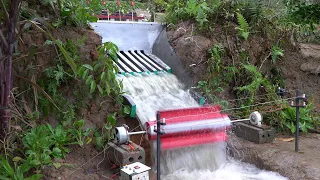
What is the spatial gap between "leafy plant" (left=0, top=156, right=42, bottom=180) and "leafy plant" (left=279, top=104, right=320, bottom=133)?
3.79m

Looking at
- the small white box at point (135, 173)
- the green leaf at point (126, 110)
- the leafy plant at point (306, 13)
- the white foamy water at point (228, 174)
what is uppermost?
the leafy plant at point (306, 13)

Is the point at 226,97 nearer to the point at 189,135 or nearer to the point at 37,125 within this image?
the point at 189,135

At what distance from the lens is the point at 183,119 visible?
12.8 ft

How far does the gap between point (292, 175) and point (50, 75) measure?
306 centimetres

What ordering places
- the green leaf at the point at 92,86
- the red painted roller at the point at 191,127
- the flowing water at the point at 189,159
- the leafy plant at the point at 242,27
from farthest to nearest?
the leafy plant at the point at 242,27
the flowing water at the point at 189,159
the green leaf at the point at 92,86
the red painted roller at the point at 191,127

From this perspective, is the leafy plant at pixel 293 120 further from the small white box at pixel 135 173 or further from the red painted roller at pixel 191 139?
the small white box at pixel 135 173

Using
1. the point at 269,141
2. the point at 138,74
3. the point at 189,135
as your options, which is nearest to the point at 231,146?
the point at 269,141

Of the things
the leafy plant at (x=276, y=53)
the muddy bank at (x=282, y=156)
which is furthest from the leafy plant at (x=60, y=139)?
the leafy plant at (x=276, y=53)

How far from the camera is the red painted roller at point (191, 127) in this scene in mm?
3764

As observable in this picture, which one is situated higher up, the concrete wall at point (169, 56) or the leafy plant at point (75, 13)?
the leafy plant at point (75, 13)

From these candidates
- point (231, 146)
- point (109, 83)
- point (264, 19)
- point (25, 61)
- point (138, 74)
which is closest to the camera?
point (25, 61)

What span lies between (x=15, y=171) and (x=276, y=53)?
15.9 feet

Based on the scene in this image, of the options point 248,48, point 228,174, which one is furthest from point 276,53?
point 228,174

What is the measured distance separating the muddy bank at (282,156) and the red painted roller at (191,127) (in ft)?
1.53
